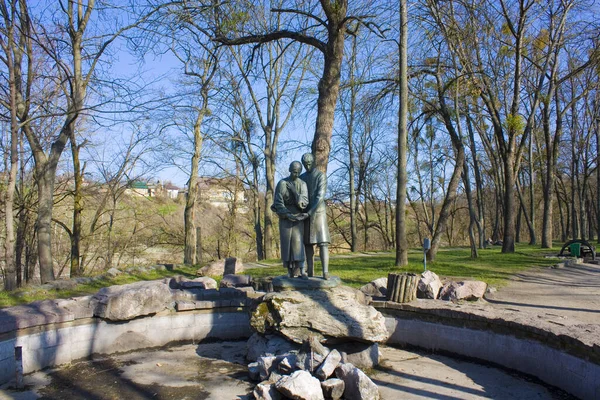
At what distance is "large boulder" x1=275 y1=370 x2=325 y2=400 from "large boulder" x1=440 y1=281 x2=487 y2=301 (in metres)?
4.14

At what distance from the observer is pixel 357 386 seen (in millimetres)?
4789

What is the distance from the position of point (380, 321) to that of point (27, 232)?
1741 cm

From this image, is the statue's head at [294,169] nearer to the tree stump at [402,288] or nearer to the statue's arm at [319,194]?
the statue's arm at [319,194]

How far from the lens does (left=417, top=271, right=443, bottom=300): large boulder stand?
26.8ft

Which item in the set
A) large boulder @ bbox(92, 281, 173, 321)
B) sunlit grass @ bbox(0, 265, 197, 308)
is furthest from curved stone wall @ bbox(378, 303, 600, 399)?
sunlit grass @ bbox(0, 265, 197, 308)

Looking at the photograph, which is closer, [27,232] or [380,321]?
[380,321]

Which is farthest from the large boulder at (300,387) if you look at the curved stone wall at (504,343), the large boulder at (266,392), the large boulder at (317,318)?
the curved stone wall at (504,343)

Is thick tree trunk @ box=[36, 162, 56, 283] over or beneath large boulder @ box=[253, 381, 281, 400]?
over

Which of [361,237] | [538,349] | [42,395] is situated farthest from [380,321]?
[361,237]

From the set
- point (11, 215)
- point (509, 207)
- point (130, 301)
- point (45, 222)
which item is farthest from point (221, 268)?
point (509, 207)

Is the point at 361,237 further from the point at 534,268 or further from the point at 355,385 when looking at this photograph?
the point at 355,385

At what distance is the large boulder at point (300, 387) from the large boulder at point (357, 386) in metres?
0.31

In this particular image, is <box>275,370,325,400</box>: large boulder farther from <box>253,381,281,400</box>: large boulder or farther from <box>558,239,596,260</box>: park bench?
<box>558,239,596,260</box>: park bench

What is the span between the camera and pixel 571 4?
18391 mm
